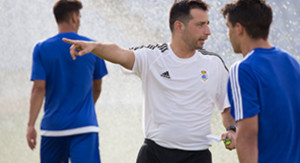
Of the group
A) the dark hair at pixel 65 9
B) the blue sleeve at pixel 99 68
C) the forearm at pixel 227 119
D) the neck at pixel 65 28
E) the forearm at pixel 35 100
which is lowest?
the forearm at pixel 227 119

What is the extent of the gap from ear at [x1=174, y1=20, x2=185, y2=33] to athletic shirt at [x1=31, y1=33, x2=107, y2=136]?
58 cm

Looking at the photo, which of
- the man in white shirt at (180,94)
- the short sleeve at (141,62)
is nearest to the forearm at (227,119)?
the man in white shirt at (180,94)

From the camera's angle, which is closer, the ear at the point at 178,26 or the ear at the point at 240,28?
the ear at the point at 240,28

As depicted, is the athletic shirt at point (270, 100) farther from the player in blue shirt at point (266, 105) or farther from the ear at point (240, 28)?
the ear at point (240, 28)

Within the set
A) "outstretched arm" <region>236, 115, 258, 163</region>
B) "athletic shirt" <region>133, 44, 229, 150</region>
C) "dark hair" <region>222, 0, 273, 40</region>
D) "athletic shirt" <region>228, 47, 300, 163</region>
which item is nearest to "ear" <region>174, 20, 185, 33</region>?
"athletic shirt" <region>133, 44, 229, 150</region>

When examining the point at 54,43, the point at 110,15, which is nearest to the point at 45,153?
the point at 54,43

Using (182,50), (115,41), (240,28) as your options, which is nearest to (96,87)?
(182,50)

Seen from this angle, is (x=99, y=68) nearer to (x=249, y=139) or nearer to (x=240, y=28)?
(x=240, y=28)

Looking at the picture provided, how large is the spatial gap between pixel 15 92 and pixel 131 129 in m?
1.63

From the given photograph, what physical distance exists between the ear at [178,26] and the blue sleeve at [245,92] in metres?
1.01

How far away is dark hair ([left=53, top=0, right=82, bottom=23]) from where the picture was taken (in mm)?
3248

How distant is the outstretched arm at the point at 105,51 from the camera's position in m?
2.55

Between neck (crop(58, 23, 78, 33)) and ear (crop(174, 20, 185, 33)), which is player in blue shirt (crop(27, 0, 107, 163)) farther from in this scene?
ear (crop(174, 20, 185, 33))

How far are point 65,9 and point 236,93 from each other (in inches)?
61.4
